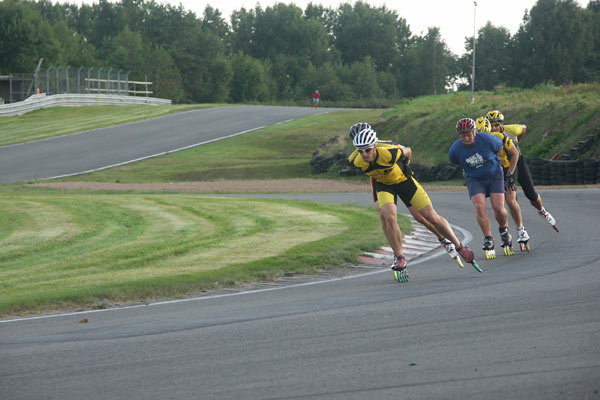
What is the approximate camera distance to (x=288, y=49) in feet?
492

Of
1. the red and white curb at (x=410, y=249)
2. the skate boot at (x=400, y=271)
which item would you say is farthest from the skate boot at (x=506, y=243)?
the skate boot at (x=400, y=271)

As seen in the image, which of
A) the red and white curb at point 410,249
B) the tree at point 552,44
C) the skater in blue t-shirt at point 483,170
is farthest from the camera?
the tree at point 552,44

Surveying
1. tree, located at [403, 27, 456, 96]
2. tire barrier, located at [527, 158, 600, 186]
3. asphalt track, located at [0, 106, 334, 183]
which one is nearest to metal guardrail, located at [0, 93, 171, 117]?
asphalt track, located at [0, 106, 334, 183]

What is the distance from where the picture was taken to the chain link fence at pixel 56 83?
61.5 m

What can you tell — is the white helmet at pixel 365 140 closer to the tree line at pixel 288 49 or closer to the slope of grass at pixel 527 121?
the slope of grass at pixel 527 121

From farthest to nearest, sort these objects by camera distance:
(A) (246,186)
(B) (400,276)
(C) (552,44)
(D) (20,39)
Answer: (C) (552,44)
(D) (20,39)
(A) (246,186)
(B) (400,276)

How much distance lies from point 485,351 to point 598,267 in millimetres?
4805

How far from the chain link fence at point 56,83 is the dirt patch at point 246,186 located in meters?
32.1

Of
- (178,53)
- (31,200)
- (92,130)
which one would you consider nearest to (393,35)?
(178,53)

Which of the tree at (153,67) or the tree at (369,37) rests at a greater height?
the tree at (369,37)

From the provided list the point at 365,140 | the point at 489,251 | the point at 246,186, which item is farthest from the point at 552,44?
the point at 365,140

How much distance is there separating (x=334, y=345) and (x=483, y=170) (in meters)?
6.40

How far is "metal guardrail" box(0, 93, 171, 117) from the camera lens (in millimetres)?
56875

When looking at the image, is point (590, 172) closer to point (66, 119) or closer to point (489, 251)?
point (489, 251)
